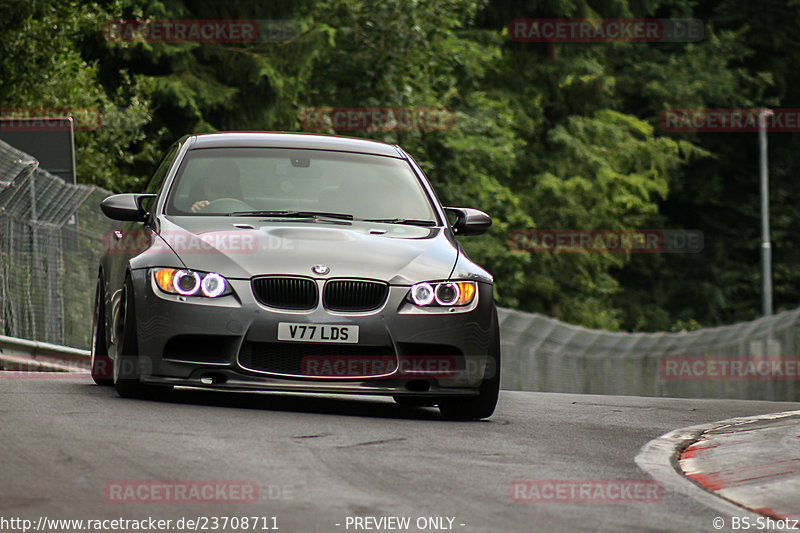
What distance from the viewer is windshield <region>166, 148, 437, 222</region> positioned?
966 centimetres

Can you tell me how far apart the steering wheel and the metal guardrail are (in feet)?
14.8

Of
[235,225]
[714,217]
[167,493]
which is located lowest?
[714,217]

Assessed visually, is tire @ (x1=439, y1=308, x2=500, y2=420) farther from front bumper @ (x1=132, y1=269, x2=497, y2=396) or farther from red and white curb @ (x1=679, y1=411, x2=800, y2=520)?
red and white curb @ (x1=679, y1=411, x2=800, y2=520)

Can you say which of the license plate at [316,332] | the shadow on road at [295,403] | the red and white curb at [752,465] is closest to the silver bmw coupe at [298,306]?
the license plate at [316,332]

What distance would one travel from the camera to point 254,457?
275 inches

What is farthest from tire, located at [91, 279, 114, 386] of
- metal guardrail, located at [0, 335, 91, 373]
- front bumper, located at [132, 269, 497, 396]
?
metal guardrail, located at [0, 335, 91, 373]

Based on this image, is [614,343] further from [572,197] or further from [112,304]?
[572,197]

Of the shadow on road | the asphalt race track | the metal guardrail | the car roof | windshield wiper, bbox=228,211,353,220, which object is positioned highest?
the car roof

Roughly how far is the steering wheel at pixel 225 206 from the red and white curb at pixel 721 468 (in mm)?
2841

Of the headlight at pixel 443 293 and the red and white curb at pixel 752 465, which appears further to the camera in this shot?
the headlight at pixel 443 293

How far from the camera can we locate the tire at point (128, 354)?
8.88 m

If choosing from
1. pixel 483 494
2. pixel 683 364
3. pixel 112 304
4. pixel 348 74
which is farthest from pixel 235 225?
pixel 348 74

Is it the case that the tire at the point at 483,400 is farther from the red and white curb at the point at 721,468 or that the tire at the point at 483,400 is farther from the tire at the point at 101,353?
the tire at the point at 101,353

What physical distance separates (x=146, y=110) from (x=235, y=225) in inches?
748
